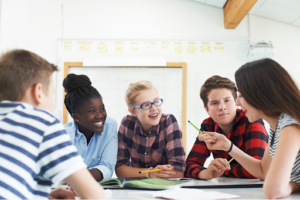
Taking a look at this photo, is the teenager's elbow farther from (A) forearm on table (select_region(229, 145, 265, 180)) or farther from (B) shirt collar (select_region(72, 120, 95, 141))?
(B) shirt collar (select_region(72, 120, 95, 141))

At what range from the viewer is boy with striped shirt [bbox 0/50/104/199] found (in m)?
0.62

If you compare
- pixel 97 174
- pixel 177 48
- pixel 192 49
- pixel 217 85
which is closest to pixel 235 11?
pixel 192 49

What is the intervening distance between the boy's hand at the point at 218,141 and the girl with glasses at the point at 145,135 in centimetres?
29

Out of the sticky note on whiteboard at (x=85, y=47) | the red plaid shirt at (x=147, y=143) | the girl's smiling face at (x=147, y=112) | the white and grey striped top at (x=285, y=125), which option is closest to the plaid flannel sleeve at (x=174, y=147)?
the red plaid shirt at (x=147, y=143)

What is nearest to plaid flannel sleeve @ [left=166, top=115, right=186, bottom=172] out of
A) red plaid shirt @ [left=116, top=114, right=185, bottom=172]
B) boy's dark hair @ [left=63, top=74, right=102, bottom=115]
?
red plaid shirt @ [left=116, top=114, right=185, bottom=172]

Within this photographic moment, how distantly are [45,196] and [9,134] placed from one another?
19 cm

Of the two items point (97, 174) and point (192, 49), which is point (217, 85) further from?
point (192, 49)

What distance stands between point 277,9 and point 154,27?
1516 millimetres

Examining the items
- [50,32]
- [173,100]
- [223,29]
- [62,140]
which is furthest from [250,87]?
[50,32]

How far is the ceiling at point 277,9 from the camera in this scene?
9.60ft

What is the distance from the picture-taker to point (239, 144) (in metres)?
1.58

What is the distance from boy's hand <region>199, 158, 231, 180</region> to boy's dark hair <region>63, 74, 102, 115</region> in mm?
787

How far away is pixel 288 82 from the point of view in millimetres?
972

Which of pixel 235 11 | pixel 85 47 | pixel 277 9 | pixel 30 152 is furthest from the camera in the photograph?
pixel 85 47
